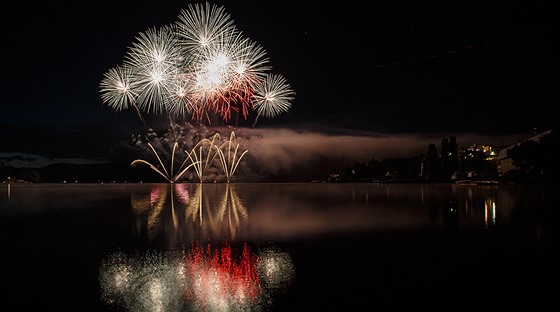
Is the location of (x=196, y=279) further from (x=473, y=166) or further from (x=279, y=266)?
(x=473, y=166)

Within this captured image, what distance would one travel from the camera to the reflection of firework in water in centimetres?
625

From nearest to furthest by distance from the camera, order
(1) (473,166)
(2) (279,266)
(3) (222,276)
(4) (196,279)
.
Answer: (4) (196,279) → (3) (222,276) → (2) (279,266) → (1) (473,166)

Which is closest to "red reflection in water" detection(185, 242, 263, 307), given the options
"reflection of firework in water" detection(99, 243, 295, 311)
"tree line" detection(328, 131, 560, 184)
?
"reflection of firework in water" detection(99, 243, 295, 311)

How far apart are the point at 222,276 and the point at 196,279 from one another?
46 centimetres

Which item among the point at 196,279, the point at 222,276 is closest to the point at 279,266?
the point at 222,276

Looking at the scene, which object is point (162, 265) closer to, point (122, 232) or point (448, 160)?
point (122, 232)

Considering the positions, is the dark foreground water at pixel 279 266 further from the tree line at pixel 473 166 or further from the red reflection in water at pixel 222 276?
the tree line at pixel 473 166

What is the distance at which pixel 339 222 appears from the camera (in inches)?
627

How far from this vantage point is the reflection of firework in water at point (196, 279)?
20.5ft

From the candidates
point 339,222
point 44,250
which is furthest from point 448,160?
point 44,250

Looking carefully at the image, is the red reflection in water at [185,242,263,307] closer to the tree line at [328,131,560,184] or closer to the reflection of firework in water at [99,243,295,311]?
the reflection of firework in water at [99,243,295,311]

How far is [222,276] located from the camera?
25.6 ft

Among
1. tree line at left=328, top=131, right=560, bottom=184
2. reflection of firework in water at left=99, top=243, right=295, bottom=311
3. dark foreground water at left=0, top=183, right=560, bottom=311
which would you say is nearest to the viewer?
reflection of firework in water at left=99, top=243, right=295, bottom=311

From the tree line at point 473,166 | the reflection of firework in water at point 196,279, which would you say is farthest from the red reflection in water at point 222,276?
the tree line at point 473,166
